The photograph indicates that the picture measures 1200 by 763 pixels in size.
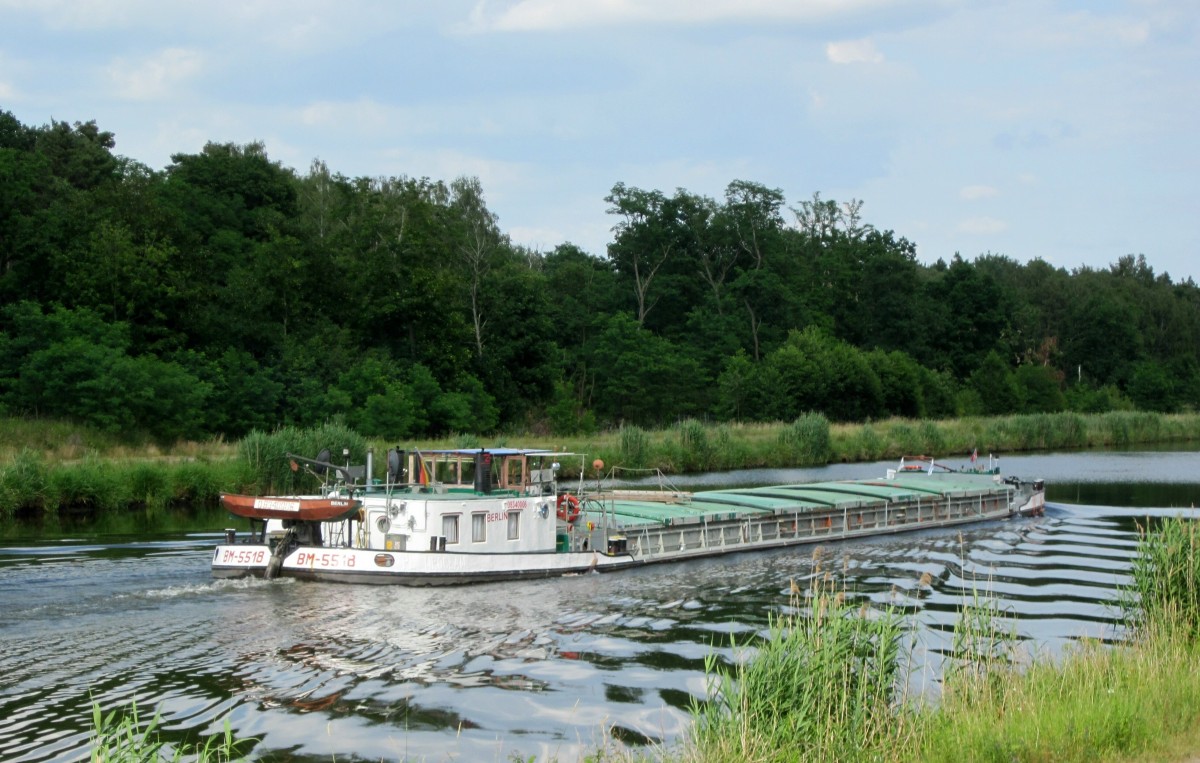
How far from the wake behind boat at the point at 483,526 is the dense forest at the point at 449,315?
95.8ft

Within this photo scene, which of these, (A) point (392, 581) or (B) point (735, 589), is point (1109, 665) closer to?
(B) point (735, 589)

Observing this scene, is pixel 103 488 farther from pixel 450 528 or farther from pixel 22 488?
pixel 450 528

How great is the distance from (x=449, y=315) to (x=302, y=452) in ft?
116

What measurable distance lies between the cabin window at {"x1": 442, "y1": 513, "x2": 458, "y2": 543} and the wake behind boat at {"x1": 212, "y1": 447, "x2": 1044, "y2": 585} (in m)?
0.03

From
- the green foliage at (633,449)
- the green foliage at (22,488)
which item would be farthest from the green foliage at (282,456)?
the green foliage at (633,449)

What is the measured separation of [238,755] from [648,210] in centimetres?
9514

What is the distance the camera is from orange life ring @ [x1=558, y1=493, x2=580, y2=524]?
105 feet

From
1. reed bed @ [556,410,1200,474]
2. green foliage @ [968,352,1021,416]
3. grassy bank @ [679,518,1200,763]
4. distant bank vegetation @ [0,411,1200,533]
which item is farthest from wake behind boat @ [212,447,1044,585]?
green foliage @ [968,352,1021,416]

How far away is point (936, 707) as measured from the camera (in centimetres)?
1485

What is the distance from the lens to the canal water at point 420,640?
53.5 ft

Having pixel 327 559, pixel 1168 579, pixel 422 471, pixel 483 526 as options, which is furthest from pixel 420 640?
pixel 1168 579

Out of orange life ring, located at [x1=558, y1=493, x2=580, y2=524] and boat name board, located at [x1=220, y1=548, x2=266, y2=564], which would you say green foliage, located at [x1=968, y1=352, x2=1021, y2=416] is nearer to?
orange life ring, located at [x1=558, y1=493, x2=580, y2=524]

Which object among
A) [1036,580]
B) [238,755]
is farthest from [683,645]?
[1036,580]

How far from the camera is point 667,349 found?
305 ft
